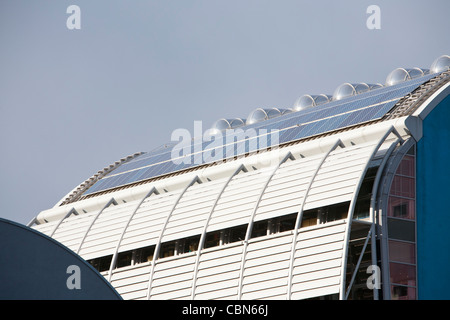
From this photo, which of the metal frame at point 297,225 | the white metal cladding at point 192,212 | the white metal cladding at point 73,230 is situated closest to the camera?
the metal frame at point 297,225

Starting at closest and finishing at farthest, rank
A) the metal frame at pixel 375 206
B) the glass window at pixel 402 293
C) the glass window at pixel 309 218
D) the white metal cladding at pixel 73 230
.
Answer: the metal frame at pixel 375 206
the glass window at pixel 402 293
the glass window at pixel 309 218
the white metal cladding at pixel 73 230

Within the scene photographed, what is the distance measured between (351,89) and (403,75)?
11.7 ft

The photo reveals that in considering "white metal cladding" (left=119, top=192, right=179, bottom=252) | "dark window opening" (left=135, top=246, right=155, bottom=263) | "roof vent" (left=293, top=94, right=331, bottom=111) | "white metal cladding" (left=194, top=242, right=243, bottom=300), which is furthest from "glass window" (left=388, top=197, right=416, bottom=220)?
"roof vent" (left=293, top=94, right=331, bottom=111)

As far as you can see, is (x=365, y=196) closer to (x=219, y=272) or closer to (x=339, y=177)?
(x=339, y=177)

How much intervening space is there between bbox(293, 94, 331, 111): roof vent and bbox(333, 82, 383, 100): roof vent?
122 centimetres

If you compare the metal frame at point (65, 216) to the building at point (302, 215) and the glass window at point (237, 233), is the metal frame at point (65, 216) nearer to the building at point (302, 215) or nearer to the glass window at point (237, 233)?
the building at point (302, 215)

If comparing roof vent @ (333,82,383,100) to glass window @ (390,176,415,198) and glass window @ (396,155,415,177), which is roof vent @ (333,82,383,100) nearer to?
glass window @ (396,155,415,177)

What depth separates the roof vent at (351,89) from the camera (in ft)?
187

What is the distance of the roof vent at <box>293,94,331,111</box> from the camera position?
58.6 meters

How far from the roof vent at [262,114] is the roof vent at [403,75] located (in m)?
7.70

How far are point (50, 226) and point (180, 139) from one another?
13017 millimetres

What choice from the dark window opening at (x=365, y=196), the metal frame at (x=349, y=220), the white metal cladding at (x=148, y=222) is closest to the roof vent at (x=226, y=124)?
the white metal cladding at (x=148, y=222)
